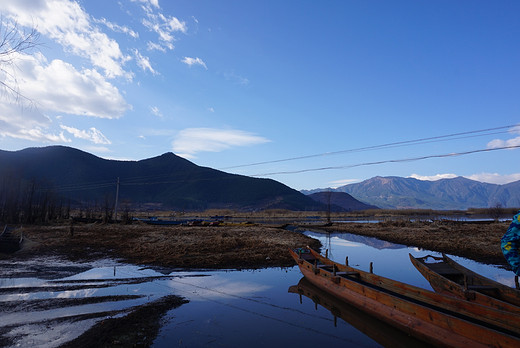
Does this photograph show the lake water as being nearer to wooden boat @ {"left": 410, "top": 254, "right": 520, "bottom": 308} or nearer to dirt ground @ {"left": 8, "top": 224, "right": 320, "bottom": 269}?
dirt ground @ {"left": 8, "top": 224, "right": 320, "bottom": 269}

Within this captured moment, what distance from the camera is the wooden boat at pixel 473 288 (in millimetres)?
9414

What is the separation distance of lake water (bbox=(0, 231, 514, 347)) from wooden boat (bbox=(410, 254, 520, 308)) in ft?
9.30

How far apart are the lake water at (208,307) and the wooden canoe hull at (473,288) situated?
283cm

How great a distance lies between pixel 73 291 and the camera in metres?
13.2

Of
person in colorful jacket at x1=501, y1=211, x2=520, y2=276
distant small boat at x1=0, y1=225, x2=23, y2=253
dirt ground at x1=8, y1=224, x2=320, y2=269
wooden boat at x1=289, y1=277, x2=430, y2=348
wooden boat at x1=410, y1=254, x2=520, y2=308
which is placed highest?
person in colorful jacket at x1=501, y1=211, x2=520, y2=276

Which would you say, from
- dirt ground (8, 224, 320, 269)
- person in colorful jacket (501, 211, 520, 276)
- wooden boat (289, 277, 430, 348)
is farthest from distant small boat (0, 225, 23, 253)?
person in colorful jacket (501, 211, 520, 276)

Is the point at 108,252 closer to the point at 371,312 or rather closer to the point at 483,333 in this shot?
the point at 371,312

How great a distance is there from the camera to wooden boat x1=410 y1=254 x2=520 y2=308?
941 centimetres

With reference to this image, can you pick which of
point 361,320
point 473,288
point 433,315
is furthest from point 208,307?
point 473,288

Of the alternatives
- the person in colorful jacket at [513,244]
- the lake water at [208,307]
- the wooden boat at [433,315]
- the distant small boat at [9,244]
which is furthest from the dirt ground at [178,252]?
the person in colorful jacket at [513,244]

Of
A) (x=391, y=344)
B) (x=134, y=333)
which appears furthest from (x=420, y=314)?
(x=134, y=333)

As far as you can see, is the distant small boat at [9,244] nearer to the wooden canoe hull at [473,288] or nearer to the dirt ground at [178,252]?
the dirt ground at [178,252]

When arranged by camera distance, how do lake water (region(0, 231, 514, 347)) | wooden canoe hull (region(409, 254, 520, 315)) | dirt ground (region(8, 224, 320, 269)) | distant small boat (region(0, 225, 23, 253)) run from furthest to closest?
distant small boat (region(0, 225, 23, 253)), dirt ground (region(8, 224, 320, 269)), wooden canoe hull (region(409, 254, 520, 315)), lake water (region(0, 231, 514, 347))

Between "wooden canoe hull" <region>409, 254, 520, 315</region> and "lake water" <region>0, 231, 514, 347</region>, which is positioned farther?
"wooden canoe hull" <region>409, 254, 520, 315</region>
